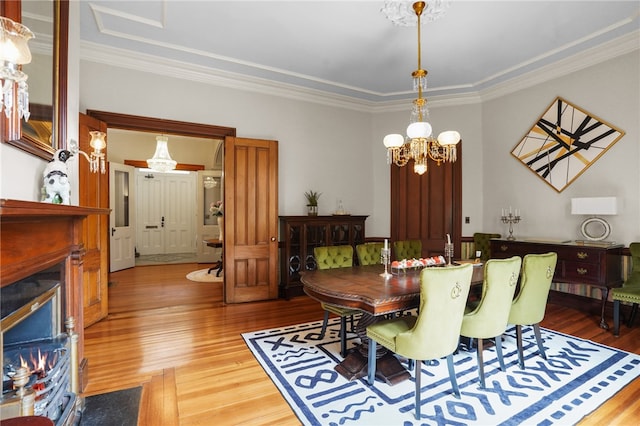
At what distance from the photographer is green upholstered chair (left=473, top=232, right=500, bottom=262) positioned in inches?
192

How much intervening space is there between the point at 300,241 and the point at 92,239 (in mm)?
2643

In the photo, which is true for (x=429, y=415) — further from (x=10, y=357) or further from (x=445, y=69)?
(x=445, y=69)

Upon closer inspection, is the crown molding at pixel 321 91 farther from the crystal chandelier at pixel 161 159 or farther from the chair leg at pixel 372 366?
the chair leg at pixel 372 366

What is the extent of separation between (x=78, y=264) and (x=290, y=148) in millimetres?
Answer: 3479

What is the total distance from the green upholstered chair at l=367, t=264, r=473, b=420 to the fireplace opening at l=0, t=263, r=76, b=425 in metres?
1.93

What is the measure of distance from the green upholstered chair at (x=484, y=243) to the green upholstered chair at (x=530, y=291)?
7.31ft

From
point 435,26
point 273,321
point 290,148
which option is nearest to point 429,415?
point 273,321

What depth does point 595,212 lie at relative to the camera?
373cm

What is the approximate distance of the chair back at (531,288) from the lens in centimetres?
261

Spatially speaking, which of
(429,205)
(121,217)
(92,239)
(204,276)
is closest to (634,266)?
(429,205)

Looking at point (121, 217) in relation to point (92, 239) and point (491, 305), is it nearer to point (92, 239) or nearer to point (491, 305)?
point (92, 239)

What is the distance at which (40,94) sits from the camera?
70.3 inches

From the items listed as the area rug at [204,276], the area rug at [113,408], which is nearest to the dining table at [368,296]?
the area rug at [113,408]

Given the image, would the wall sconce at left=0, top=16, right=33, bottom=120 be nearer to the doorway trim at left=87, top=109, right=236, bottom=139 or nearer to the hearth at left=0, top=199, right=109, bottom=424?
the hearth at left=0, top=199, right=109, bottom=424
